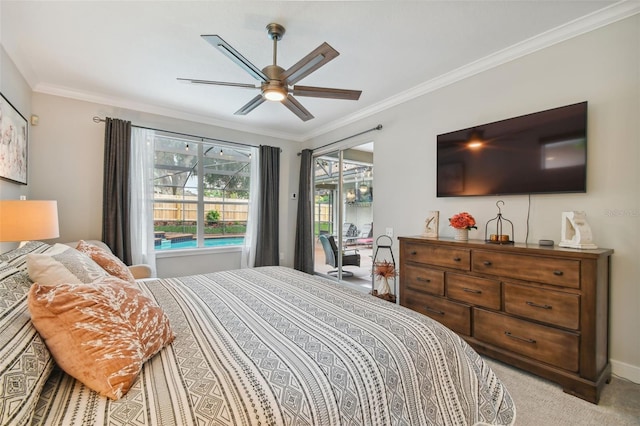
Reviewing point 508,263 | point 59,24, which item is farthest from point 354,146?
point 59,24

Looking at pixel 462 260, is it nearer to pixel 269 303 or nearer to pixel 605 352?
pixel 605 352

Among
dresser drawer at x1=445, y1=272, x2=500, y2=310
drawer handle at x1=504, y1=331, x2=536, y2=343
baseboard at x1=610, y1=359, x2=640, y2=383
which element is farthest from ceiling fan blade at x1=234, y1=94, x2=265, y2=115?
baseboard at x1=610, y1=359, x2=640, y2=383

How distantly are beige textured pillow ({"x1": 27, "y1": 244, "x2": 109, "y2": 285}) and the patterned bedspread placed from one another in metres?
0.39

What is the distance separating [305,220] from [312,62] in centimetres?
339

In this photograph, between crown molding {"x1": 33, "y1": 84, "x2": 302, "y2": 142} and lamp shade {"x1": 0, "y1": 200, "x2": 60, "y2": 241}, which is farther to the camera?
crown molding {"x1": 33, "y1": 84, "x2": 302, "y2": 142}

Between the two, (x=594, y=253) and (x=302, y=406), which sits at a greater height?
(x=594, y=253)

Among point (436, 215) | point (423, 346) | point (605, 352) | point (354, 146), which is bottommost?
point (605, 352)

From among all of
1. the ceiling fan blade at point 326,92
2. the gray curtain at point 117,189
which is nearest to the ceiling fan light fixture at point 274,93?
the ceiling fan blade at point 326,92

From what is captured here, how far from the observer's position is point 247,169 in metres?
4.92

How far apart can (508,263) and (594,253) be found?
1.64 ft

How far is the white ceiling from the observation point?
2029mm

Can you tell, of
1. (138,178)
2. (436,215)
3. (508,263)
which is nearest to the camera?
(508,263)

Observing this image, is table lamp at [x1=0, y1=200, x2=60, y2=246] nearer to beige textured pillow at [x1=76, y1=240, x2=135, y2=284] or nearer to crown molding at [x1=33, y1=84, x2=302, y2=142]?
beige textured pillow at [x1=76, y1=240, x2=135, y2=284]

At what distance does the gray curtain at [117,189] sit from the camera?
350 cm
